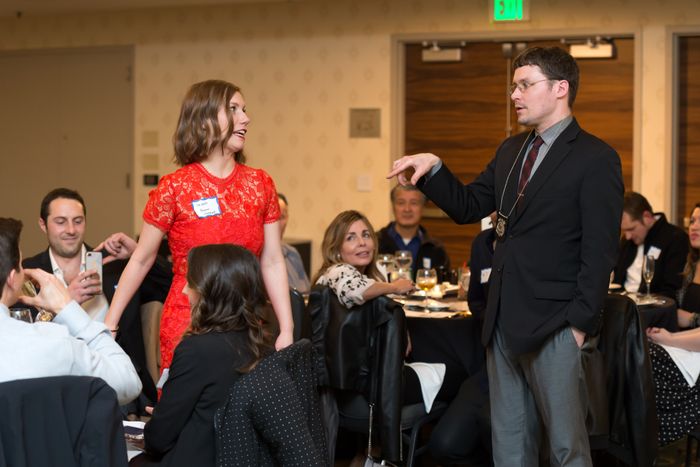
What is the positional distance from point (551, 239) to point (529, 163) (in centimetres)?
26

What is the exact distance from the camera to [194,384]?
2773 mm

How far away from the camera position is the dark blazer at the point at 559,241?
2994 mm

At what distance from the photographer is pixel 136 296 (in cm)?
396

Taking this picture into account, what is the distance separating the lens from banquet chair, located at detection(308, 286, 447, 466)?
394 cm

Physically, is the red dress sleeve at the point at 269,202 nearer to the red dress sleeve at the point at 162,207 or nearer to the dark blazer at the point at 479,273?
the red dress sleeve at the point at 162,207

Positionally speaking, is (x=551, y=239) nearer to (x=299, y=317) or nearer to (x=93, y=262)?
(x=299, y=317)

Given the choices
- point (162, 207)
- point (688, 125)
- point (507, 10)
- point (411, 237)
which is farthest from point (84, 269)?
point (688, 125)

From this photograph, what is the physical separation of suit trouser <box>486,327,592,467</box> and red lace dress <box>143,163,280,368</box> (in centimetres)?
91

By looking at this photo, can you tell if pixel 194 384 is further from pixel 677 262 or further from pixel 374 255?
pixel 677 262

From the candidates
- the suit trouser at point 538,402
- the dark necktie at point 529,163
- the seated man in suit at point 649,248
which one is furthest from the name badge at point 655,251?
the dark necktie at point 529,163

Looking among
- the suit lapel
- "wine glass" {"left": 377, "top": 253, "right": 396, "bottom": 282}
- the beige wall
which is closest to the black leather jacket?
the suit lapel

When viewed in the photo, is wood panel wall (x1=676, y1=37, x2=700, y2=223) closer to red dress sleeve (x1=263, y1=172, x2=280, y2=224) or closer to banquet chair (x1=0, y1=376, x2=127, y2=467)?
red dress sleeve (x1=263, y1=172, x2=280, y2=224)

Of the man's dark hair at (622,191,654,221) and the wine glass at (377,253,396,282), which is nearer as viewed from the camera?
the wine glass at (377,253,396,282)

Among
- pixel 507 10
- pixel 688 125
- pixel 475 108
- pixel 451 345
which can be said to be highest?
pixel 507 10
